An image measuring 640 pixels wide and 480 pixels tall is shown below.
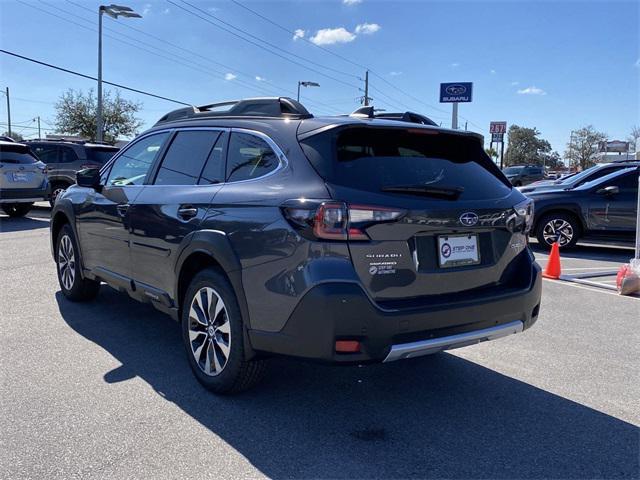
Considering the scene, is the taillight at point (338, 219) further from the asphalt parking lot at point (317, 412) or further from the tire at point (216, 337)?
the asphalt parking lot at point (317, 412)

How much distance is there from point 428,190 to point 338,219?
2.04ft

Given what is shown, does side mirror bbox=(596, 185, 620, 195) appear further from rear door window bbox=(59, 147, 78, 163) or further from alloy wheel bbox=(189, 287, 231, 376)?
rear door window bbox=(59, 147, 78, 163)

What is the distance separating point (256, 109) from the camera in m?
3.77

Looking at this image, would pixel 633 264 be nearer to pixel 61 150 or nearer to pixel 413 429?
pixel 413 429

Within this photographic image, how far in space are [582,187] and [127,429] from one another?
965 centimetres

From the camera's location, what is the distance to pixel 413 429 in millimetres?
3107

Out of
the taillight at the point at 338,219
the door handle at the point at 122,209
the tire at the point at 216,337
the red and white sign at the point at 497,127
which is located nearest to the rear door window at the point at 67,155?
the door handle at the point at 122,209

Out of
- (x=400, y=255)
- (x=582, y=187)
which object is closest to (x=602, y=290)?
(x=582, y=187)

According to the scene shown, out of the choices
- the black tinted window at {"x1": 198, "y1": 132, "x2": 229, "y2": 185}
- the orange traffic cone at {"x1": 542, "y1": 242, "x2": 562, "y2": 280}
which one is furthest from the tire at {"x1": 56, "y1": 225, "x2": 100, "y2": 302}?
the orange traffic cone at {"x1": 542, "y1": 242, "x2": 562, "y2": 280}

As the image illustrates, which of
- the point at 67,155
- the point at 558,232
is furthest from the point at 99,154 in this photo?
the point at 558,232

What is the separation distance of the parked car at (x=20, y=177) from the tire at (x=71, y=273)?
27.8ft

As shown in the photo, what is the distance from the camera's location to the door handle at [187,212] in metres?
3.59

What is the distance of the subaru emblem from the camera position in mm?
3107

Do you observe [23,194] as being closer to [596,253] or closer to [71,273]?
[71,273]
